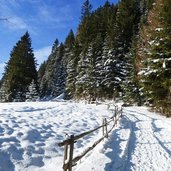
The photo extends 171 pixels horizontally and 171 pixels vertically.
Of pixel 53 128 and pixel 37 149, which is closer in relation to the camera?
pixel 37 149

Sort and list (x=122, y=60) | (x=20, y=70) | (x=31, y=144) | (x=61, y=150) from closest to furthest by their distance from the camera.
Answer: (x=31, y=144)
(x=61, y=150)
(x=20, y=70)
(x=122, y=60)

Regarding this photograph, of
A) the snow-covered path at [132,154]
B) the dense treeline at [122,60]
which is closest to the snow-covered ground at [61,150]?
the snow-covered path at [132,154]

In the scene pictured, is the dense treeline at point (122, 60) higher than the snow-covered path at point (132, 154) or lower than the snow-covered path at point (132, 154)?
higher

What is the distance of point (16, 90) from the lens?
54.3 meters

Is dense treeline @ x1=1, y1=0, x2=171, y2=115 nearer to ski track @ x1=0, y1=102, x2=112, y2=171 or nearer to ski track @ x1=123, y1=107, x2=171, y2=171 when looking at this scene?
ski track @ x1=123, y1=107, x2=171, y2=171

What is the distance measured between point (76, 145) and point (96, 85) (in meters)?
44.0

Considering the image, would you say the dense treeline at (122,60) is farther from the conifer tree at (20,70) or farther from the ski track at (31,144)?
the ski track at (31,144)

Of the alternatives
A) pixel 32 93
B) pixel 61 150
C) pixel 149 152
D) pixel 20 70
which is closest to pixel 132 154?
pixel 149 152

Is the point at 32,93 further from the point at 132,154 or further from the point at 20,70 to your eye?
the point at 132,154

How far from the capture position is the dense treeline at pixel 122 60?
1045 inches

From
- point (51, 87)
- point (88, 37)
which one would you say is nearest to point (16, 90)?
point (88, 37)

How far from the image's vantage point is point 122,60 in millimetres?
61500

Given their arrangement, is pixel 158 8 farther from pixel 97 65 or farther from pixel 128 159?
pixel 97 65

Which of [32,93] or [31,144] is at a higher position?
[32,93]
